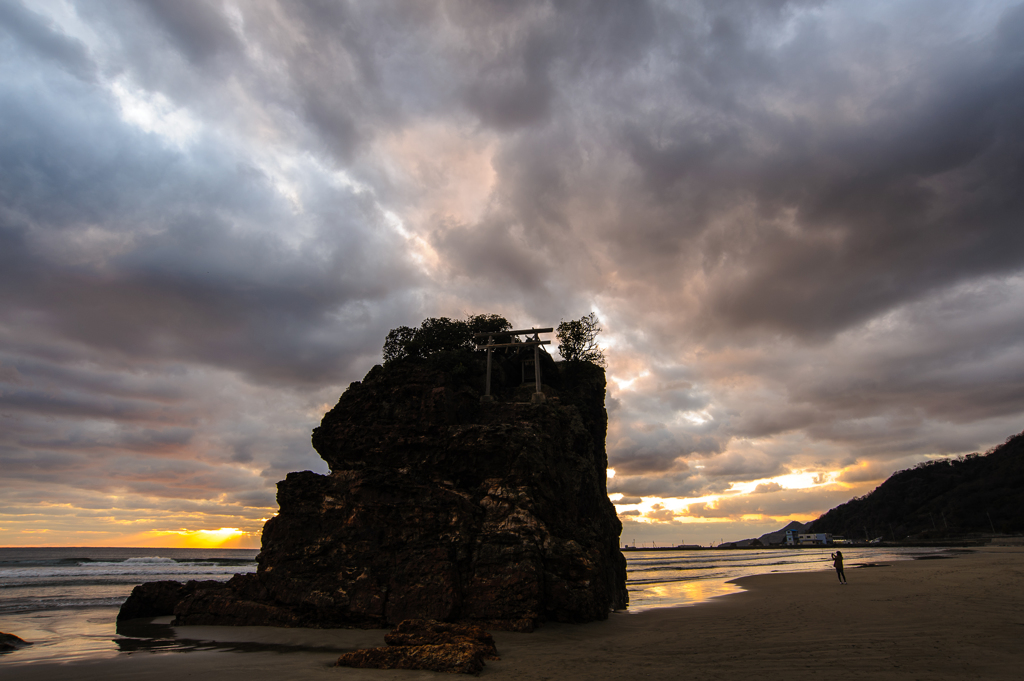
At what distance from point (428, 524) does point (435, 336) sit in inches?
526

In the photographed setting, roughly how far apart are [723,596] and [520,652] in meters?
19.4

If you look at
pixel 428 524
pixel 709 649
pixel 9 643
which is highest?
pixel 428 524

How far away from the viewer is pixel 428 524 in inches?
640

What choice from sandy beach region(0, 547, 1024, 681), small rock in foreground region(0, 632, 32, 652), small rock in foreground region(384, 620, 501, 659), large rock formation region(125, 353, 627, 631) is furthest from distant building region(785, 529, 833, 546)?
small rock in foreground region(0, 632, 32, 652)

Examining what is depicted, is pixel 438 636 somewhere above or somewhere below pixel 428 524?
below

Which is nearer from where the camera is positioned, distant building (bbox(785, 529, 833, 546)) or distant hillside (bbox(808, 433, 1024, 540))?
distant hillside (bbox(808, 433, 1024, 540))

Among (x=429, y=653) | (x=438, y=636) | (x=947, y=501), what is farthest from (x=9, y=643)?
(x=947, y=501)

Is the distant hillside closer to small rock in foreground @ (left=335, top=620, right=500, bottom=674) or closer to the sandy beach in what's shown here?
the sandy beach

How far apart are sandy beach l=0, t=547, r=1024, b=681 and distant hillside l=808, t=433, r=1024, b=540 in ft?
397

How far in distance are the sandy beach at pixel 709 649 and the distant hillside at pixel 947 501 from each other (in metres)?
121

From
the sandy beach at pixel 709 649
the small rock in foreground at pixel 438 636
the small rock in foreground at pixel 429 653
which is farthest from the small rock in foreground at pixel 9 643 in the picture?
the small rock in foreground at pixel 438 636

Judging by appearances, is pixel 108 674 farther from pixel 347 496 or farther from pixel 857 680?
pixel 857 680

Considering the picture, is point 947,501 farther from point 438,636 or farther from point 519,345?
point 438,636

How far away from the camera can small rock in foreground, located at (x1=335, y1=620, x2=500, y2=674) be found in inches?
374
